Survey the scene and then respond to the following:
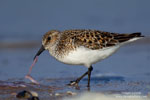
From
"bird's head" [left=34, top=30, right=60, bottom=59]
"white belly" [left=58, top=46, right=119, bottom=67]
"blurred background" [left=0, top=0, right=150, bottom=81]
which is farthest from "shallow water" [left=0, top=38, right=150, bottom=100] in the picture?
"bird's head" [left=34, top=30, right=60, bottom=59]

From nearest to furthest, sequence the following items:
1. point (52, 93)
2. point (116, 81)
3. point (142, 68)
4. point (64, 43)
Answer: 1. point (52, 93)
2. point (64, 43)
3. point (116, 81)
4. point (142, 68)

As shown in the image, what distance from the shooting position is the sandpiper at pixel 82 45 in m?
7.65

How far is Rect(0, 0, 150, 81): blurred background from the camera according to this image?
9.64 m

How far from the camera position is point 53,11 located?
15.7 m

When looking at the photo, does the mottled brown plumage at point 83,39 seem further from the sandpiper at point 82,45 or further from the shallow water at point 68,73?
the shallow water at point 68,73

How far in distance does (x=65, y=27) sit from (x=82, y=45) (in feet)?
20.8

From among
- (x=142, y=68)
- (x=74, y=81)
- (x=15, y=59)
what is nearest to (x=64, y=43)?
(x=74, y=81)

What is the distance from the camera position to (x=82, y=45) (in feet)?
25.1

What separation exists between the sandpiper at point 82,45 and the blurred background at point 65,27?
1095 millimetres

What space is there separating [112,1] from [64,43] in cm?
910

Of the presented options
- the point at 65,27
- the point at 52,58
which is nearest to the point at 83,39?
the point at 52,58

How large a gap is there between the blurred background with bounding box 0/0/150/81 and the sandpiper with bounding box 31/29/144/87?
1095mm

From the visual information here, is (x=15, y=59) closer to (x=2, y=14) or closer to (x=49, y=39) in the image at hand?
(x=49, y=39)

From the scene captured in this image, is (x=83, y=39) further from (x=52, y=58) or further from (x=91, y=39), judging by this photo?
(x=52, y=58)
